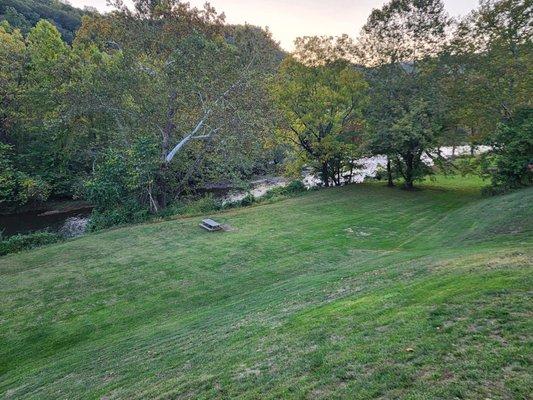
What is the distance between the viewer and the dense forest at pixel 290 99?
2425 centimetres

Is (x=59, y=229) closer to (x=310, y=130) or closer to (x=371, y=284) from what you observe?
(x=310, y=130)

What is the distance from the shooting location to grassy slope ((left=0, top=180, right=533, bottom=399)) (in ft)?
16.1

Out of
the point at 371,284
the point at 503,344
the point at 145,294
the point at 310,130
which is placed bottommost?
the point at 145,294

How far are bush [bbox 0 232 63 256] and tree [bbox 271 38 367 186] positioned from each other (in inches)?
733

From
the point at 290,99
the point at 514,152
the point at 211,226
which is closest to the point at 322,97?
the point at 290,99

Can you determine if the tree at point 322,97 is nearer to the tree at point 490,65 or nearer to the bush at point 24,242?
the tree at point 490,65

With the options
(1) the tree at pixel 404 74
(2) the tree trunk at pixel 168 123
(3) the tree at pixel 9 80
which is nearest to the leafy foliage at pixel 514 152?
(1) the tree at pixel 404 74

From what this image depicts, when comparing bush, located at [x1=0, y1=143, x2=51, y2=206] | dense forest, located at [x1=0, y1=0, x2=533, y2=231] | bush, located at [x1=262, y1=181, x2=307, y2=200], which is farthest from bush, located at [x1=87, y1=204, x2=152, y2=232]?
bush, located at [x1=0, y1=143, x2=51, y2=206]

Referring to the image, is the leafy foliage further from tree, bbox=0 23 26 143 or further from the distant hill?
the distant hill

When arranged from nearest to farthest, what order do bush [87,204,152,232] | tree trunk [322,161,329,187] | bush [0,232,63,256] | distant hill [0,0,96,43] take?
bush [0,232,63,256] → bush [87,204,152,232] → tree trunk [322,161,329,187] → distant hill [0,0,96,43]

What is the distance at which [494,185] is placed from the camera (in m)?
23.6

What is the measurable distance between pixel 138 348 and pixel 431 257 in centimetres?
892

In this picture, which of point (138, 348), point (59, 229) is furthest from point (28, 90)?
point (138, 348)

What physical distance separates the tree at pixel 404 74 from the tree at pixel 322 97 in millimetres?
1698
